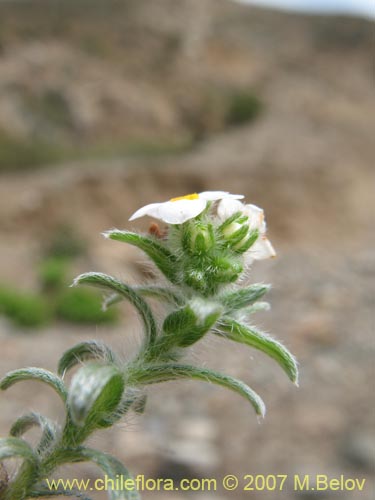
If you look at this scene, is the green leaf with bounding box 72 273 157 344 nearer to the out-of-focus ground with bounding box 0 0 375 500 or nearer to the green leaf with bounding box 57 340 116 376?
the green leaf with bounding box 57 340 116 376

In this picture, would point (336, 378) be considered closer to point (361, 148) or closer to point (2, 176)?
point (2, 176)

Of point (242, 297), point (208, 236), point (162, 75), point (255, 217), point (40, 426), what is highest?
point (162, 75)

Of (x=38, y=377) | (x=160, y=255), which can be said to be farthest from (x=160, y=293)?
(x=38, y=377)

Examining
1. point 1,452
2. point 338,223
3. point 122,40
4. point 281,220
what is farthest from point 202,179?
point 1,452

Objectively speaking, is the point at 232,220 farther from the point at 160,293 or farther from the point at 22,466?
the point at 22,466

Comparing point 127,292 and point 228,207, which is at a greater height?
point 228,207

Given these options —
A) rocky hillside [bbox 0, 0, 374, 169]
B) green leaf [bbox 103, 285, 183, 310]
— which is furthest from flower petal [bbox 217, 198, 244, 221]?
rocky hillside [bbox 0, 0, 374, 169]
